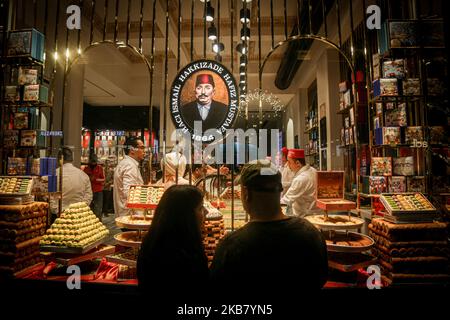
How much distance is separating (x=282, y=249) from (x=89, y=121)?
1324cm

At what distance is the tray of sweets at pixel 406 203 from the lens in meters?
2.44

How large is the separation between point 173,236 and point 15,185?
205 cm

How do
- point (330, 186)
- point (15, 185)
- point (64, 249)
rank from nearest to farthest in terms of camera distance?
1. point (64, 249)
2. point (15, 185)
3. point (330, 186)

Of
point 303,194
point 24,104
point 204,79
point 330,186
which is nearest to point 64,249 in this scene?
point 24,104

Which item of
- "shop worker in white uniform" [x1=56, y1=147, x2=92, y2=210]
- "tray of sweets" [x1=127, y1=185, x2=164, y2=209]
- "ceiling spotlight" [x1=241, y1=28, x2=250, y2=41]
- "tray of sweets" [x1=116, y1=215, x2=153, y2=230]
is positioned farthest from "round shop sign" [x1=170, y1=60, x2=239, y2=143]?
"shop worker in white uniform" [x1=56, y1=147, x2=92, y2=210]

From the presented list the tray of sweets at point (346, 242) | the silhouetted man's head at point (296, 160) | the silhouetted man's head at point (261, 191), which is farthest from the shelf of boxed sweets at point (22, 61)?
the silhouetted man's head at point (296, 160)

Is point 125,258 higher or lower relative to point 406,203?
lower

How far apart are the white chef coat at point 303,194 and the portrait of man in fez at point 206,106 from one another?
182 centimetres

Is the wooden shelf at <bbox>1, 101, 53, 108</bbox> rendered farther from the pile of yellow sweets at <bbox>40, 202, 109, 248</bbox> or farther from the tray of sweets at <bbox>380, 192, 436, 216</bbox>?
the tray of sweets at <bbox>380, 192, 436, 216</bbox>

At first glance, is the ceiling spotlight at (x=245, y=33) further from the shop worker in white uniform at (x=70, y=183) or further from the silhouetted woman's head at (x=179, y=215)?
the shop worker in white uniform at (x=70, y=183)

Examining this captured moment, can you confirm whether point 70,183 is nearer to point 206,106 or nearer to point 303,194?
point 206,106

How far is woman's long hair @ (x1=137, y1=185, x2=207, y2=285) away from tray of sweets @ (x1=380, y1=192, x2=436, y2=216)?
1.75 metres

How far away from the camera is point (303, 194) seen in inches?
168
